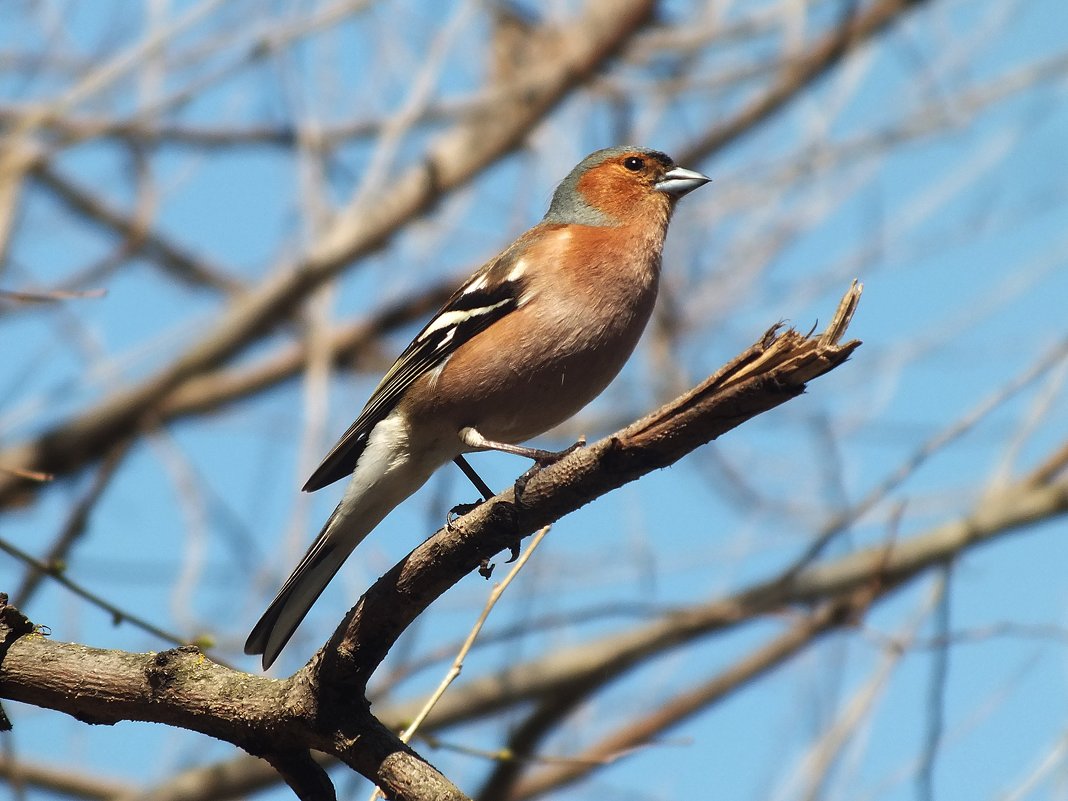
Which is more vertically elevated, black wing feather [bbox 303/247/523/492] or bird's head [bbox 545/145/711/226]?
bird's head [bbox 545/145/711/226]

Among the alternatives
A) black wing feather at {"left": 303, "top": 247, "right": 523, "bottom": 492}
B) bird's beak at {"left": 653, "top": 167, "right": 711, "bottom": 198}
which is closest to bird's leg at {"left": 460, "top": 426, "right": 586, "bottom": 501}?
black wing feather at {"left": 303, "top": 247, "right": 523, "bottom": 492}

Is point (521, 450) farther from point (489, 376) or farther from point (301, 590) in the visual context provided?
point (301, 590)

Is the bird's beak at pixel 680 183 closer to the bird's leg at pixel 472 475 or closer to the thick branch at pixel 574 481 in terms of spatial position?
the bird's leg at pixel 472 475

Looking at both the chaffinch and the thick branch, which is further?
the chaffinch

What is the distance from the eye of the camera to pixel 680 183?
635cm

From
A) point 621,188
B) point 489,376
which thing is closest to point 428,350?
point 489,376

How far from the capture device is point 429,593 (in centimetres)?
369

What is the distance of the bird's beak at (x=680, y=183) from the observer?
6306mm

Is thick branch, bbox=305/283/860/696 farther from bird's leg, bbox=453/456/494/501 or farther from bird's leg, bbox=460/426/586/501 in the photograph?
bird's leg, bbox=453/456/494/501

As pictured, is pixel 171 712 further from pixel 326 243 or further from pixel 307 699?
pixel 326 243

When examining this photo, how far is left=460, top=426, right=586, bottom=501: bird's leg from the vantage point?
3.48m

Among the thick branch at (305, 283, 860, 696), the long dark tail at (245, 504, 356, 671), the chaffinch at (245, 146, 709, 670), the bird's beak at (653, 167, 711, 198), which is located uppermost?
the bird's beak at (653, 167, 711, 198)

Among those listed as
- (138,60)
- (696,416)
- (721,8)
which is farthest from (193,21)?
(696,416)

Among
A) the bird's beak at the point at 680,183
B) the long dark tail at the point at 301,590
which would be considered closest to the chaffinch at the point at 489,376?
the long dark tail at the point at 301,590
